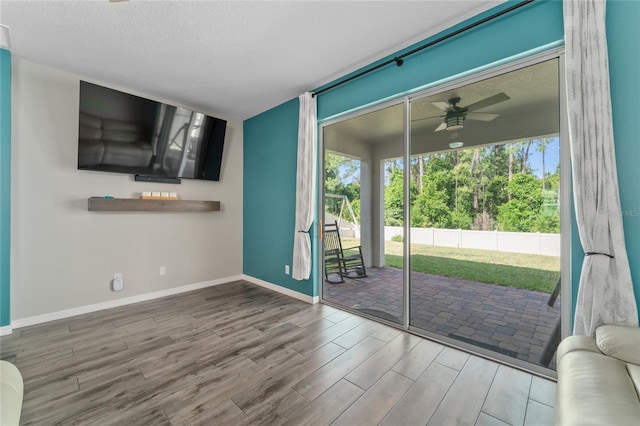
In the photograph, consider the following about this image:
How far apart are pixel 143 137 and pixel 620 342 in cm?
445

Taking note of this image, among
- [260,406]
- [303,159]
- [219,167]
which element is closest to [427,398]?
[260,406]

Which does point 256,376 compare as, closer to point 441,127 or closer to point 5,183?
point 441,127

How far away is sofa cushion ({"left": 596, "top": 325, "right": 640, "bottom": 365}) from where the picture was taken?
4.15 feet

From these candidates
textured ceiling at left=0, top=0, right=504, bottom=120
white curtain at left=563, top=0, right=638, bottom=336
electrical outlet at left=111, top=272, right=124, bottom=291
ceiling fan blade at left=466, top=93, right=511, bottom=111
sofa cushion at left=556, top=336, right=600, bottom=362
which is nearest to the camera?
sofa cushion at left=556, top=336, right=600, bottom=362

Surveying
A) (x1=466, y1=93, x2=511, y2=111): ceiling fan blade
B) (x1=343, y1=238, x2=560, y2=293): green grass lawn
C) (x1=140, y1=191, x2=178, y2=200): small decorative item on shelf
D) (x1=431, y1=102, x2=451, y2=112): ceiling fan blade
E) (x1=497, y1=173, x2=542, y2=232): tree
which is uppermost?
(x1=431, y1=102, x2=451, y2=112): ceiling fan blade

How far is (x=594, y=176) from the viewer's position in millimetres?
1593

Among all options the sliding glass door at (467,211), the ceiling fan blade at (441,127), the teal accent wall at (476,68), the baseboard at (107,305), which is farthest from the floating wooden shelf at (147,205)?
the ceiling fan blade at (441,127)

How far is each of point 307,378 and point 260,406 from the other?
38 centimetres

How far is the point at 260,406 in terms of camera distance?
1615 mm

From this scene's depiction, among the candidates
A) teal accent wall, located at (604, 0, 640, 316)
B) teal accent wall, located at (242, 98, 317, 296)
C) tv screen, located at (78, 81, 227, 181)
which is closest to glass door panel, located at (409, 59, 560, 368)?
teal accent wall, located at (604, 0, 640, 316)

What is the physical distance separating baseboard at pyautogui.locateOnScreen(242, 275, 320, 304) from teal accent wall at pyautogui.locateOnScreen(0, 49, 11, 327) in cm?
263

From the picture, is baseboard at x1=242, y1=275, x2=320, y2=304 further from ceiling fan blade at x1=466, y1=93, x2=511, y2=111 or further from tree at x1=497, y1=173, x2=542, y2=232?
ceiling fan blade at x1=466, y1=93, x2=511, y2=111

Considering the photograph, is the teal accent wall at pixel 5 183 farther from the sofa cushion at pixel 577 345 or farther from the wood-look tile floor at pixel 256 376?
the sofa cushion at pixel 577 345

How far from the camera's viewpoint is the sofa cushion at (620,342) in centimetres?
127
